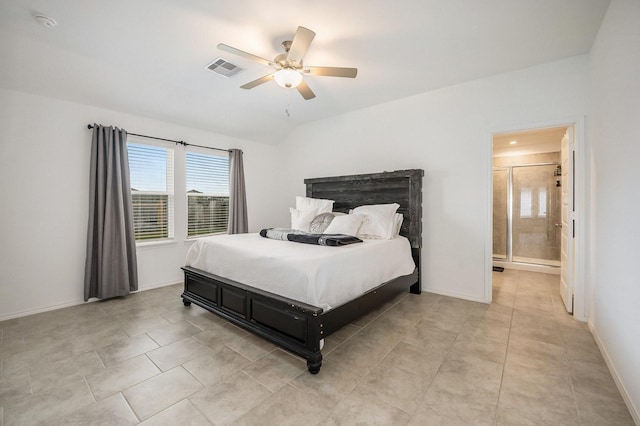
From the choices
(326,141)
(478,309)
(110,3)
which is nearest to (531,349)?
(478,309)

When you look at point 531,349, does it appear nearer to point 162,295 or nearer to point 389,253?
point 389,253

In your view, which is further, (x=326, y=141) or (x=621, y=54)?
(x=326, y=141)

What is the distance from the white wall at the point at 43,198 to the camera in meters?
2.86

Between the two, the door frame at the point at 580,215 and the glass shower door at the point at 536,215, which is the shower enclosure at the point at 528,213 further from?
the door frame at the point at 580,215

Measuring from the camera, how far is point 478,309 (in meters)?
3.11

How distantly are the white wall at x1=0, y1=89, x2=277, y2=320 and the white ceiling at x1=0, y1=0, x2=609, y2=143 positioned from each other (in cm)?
22

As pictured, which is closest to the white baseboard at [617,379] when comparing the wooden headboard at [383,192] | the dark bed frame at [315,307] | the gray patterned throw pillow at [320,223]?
the dark bed frame at [315,307]

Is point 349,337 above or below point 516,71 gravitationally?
below

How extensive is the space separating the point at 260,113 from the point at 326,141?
1231 millimetres

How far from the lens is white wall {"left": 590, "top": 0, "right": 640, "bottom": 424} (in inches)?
61.9

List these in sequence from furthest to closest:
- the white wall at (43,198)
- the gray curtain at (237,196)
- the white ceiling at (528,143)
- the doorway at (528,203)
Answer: the doorway at (528,203), the gray curtain at (237,196), the white ceiling at (528,143), the white wall at (43,198)

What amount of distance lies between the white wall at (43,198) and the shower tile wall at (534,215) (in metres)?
6.72

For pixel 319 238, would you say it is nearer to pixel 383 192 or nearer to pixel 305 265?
pixel 305 265

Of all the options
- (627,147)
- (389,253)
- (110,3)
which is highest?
(110,3)
